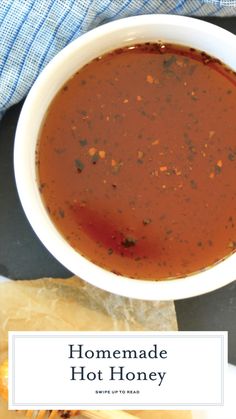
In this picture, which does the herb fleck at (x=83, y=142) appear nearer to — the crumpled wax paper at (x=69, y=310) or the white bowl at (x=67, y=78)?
the white bowl at (x=67, y=78)

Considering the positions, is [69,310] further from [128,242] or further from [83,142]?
[83,142]

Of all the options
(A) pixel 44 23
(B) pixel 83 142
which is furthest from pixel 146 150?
(A) pixel 44 23

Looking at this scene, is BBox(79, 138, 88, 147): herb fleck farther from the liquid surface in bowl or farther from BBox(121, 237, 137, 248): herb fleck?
BBox(121, 237, 137, 248): herb fleck

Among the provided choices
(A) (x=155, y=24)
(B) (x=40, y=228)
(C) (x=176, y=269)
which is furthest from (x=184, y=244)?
(A) (x=155, y=24)

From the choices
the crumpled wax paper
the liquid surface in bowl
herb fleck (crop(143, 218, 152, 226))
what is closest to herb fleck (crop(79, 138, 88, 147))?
the liquid surface in bowl

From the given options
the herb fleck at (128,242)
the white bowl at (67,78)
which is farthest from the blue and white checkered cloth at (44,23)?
the herb fleck at (128,242)
